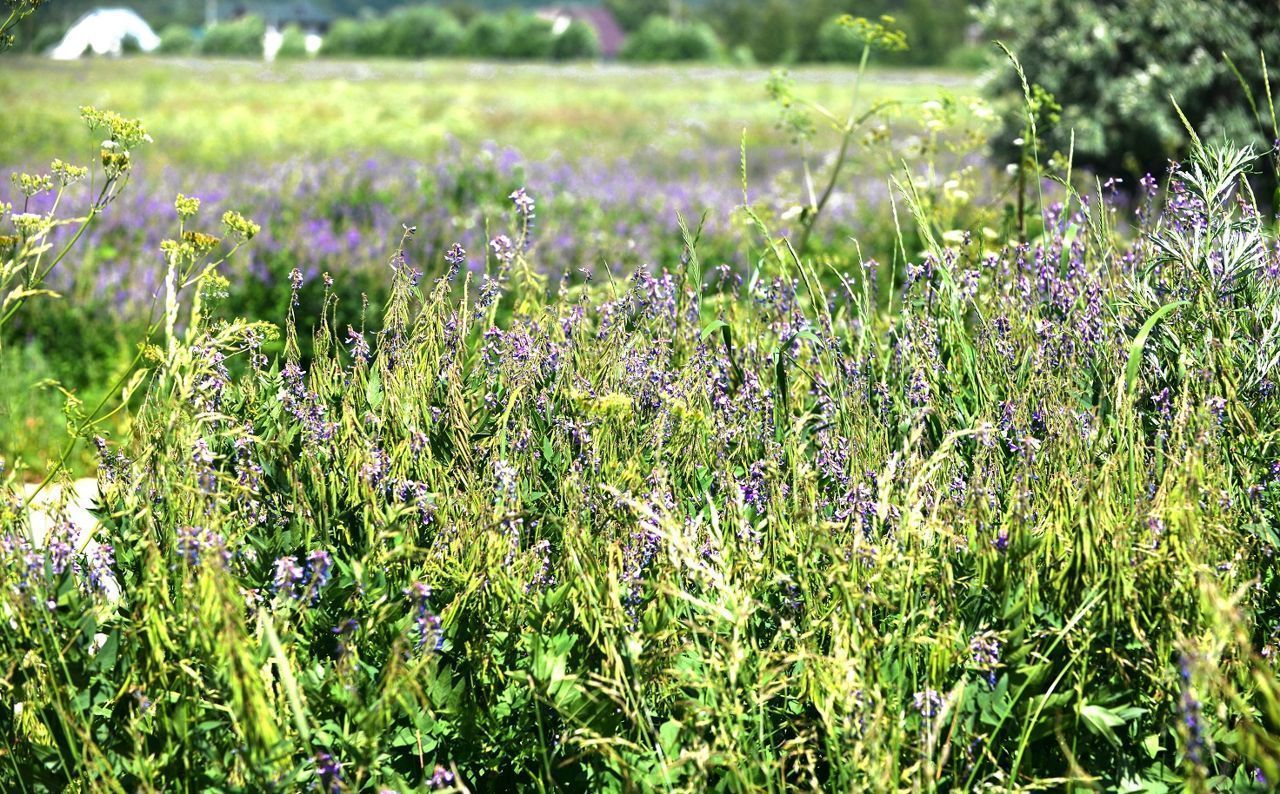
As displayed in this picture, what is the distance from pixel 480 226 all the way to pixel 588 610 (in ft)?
24.2

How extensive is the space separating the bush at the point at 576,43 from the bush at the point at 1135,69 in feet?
248

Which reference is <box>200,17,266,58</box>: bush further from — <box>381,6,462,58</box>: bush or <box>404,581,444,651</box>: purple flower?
<box>404,581,444,651</box>: purple flower

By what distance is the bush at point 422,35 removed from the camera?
298 feet

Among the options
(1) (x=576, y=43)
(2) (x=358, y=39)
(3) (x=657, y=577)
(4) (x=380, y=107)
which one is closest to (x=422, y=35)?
(2) (x=358, y=39)

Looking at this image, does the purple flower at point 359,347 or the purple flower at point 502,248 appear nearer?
the purple flower at point 359,347

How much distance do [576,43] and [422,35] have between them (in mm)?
14576

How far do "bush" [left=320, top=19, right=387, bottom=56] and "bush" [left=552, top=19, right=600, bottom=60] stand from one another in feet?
47.5

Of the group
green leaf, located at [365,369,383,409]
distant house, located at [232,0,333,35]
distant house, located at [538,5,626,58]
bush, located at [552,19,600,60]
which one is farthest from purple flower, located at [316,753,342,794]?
distant house, located at [232,0,333,35]

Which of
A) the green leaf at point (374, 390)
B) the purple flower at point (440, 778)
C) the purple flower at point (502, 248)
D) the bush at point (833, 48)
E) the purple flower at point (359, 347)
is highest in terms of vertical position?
the bush at point (833, 48)

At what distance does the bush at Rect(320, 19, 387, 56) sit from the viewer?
90.1 metres

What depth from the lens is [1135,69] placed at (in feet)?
33.6

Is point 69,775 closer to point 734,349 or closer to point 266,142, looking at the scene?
point 734,349

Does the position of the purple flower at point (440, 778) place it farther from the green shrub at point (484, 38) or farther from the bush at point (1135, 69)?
the green shrub at point (484, 38)

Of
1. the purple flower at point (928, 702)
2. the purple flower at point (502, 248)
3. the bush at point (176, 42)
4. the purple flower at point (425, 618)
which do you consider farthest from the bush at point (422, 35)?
the purple flower at point (928, 702)
